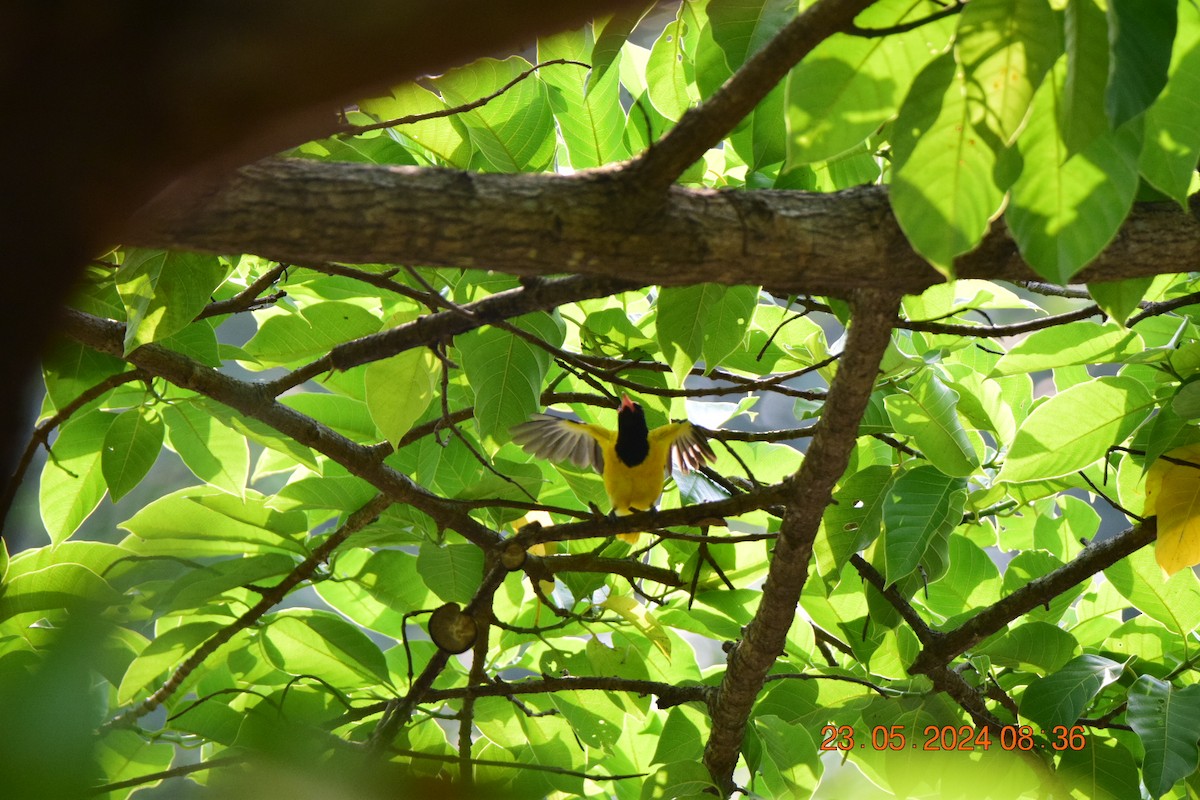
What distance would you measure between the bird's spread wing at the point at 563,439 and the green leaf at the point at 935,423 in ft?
2.68

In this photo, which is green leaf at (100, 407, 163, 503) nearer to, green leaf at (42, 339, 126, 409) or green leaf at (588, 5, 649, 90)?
green leaf at (42, 339, 126, 409)

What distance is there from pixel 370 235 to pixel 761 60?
0.38 metres

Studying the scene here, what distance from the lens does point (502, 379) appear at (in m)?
1.47

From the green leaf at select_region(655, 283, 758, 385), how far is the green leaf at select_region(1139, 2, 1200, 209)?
0.55 metres

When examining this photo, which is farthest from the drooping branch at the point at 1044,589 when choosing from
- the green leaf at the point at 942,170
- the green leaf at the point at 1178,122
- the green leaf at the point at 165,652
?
the green leaf at the point at 165,652

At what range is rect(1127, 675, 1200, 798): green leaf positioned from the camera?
1.38 meters

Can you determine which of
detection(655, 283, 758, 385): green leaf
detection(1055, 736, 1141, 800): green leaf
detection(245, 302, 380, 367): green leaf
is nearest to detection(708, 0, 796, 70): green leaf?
detection(655, 283, 758, 385): green leaf

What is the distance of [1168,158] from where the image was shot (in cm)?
86

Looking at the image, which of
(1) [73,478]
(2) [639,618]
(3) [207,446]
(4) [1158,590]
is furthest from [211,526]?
(4) [1158,590]

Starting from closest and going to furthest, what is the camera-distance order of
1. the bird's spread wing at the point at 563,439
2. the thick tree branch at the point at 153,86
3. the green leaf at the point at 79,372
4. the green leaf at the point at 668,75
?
the thick tree branch at the point at 153,86 → the green leaf at the point at 668,75 → the green leaf at the point at 79,372 → the bird's spread wing at the point at 563,439

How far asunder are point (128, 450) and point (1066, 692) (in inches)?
65.7

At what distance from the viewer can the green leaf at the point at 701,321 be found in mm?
1326

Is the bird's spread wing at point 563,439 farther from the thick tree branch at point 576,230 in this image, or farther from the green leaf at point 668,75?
the thick tree branch at point 576,230
